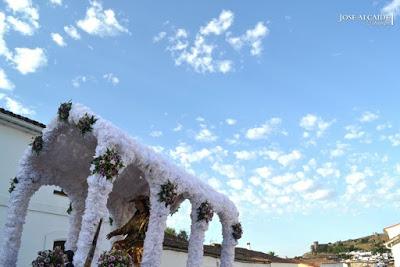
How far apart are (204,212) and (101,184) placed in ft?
11.6

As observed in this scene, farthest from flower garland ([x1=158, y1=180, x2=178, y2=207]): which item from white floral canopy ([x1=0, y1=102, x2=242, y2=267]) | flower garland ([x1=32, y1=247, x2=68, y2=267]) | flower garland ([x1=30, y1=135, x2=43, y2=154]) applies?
flower garland ([x1=30, y1=135, x2=43, y2=154])

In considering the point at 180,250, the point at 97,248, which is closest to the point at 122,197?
the point at 97,248

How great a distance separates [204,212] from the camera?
1120cm

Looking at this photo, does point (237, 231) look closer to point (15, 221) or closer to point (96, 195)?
point (96, 195)

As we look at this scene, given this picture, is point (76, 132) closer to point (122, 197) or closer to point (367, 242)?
point (122, 197)

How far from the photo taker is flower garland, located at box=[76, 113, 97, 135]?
9141 millimetres

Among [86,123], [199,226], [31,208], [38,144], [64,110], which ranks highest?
[64,110]

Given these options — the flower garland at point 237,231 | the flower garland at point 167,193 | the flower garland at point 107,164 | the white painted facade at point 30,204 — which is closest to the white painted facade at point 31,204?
the white painted facade at point 30,204

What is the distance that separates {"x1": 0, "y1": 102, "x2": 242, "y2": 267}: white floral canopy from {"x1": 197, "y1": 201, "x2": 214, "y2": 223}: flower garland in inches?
1.0

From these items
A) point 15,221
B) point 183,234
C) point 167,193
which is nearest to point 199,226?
point 167,193

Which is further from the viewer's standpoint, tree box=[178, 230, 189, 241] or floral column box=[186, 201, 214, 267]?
tree box=[178, 230, 189, 241]

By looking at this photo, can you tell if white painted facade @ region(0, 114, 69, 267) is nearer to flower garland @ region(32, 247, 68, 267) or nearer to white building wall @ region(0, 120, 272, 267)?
white building wall @ region(0, 120, 272, 267)

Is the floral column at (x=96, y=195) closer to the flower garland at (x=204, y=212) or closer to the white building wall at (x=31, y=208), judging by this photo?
the flower garland at (x=204, y=212)

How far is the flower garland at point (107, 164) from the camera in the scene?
→ 8.46 metres
